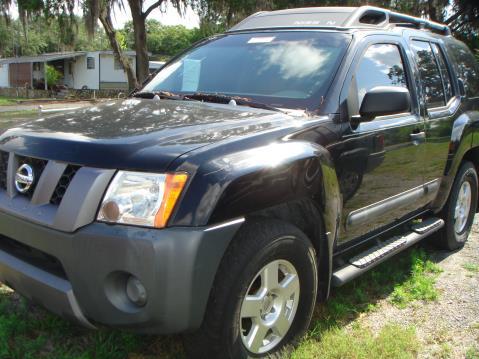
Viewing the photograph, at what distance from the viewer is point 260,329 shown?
8.84ft

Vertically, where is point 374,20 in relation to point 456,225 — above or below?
above

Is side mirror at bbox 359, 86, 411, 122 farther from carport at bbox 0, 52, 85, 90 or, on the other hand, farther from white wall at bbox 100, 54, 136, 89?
carport at bbox 0, 52, 85, 90

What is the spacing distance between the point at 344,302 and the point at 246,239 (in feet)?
5.05

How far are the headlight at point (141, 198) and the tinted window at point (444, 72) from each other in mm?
3188

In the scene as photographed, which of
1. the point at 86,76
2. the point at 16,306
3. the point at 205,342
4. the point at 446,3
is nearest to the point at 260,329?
the point at 205,342

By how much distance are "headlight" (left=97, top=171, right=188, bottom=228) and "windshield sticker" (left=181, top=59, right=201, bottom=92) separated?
1626 mm

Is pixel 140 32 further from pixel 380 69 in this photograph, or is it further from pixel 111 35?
pixel 380 69

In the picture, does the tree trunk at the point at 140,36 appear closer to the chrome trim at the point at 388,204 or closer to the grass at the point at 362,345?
the chrome trim at the point at 388,204

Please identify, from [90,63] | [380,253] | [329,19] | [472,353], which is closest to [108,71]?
[90,63]

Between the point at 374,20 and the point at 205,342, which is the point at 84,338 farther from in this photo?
the point at 374,20

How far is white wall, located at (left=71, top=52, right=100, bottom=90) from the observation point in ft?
148

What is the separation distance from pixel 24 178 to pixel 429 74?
331 centimetres

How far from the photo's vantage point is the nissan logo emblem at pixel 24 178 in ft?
8.49

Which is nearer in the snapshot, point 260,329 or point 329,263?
point 260,329
